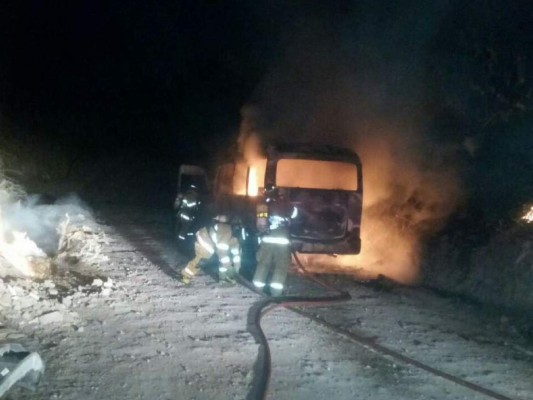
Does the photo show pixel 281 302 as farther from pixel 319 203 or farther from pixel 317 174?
pixel 317 174

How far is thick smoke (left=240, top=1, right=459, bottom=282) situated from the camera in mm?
14586

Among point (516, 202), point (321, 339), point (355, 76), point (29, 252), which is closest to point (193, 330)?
point (321, 339)

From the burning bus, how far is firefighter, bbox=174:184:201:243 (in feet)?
4.83

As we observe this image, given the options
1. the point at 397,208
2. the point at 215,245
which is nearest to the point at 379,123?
the point at 397,208

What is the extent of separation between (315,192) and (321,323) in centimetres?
390

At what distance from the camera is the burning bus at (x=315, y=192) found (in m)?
12.0

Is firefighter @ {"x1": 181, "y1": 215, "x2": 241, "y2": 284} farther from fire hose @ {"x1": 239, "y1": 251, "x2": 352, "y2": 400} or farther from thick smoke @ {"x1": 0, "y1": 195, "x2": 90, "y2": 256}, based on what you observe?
thick smoke @ {"x1": 0, "y1": 195, "x2": 90, "y2": 256}

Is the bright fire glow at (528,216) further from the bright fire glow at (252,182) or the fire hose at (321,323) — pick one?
the bright fire glow at (252,182)

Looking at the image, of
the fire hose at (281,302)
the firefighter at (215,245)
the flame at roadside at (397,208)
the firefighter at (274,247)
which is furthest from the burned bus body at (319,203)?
the firefighter at (215,245)

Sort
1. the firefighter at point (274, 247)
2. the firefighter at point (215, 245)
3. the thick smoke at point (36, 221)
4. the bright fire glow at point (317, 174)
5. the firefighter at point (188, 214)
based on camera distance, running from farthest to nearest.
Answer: the firefighter at point (188, 214) < the thick smoke at point (36, 221) < the bright fire glow at point (317, 174) < the firefighter at point (215, 245) < the firefighter at point (274, 247)

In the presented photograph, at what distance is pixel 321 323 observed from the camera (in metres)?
8.52

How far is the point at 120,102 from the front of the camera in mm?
39594

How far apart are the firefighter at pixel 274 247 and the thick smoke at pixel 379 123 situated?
11.4 ft

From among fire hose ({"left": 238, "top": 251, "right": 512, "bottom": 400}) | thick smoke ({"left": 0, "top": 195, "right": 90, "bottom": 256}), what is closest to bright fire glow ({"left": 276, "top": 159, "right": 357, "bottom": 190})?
Result: fire hose ({"left": 238, "top": 251, "right": 512, "bottom": 400})
